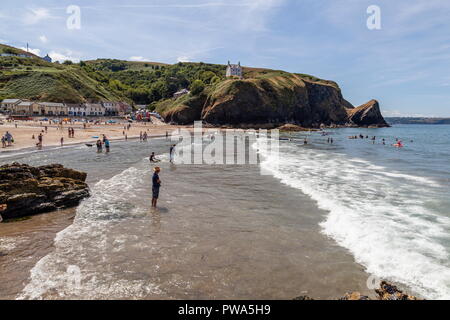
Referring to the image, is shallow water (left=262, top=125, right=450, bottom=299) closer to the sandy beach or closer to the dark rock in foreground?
the dark rock in foreground

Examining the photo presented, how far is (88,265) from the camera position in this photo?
723 centimetres

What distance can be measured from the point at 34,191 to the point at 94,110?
101584 mm

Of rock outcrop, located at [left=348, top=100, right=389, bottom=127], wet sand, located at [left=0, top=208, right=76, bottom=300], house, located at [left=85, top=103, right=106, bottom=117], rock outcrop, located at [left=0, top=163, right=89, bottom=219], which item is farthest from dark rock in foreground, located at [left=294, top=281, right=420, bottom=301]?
rock outcrop, located at [left=348, top=100, right=389, bottom=127]

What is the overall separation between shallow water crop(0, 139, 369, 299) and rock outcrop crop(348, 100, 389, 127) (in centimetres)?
13855

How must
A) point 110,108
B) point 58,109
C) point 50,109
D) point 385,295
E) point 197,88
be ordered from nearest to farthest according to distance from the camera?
point 385,295 < point 50,109 < point 58,109 < point 197,88 < point 110,108

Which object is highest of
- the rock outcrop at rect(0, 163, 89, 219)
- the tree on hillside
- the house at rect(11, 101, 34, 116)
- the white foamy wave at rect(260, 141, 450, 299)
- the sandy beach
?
the tree on hillside

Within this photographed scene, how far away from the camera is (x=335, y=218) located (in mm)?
11312

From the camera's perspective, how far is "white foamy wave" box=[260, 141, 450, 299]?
7315 mm

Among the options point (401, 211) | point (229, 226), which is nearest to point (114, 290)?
point (229, 226)

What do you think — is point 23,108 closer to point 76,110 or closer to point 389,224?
point 76,110

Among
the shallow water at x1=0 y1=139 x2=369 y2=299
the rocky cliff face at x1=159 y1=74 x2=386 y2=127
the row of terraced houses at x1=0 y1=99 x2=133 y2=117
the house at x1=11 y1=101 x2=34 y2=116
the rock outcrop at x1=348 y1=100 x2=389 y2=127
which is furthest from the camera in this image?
the rock outcrop at x1=348 y1=100 x2=389 y2=127

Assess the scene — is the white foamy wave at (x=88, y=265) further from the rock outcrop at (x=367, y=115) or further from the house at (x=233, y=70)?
the rock outcrop at (x=367, y=115)

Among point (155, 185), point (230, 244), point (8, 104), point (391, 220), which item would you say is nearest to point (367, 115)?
point (391, 220)

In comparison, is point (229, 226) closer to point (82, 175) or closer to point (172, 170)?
point (82, 175)
